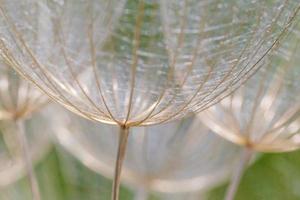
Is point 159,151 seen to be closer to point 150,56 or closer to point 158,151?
point 158,151

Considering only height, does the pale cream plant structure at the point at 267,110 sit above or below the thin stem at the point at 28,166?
above

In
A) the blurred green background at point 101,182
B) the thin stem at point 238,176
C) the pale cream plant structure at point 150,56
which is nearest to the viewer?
the pale cream plant structure at point 150,56

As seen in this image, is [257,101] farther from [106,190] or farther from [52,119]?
[106,190]

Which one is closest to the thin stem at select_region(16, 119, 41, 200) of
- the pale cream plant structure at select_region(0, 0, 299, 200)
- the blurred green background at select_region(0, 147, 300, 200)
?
the pale cream plant structure at select_region(0, 0, 299, 200)

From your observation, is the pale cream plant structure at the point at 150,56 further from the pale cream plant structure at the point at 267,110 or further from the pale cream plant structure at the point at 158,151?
the pale cream plant structure at the point at 158,151

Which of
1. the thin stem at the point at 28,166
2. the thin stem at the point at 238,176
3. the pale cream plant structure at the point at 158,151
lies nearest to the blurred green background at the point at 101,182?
the pale cream plant structure at the point at 158,151

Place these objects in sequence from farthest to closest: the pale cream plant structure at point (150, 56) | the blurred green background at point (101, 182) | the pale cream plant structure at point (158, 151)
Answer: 1. the blurred green background at point (101, 182)
2. the pale cream plant structure at point (158, 151)
3. the pale cream plant structure at point (150, 56)
